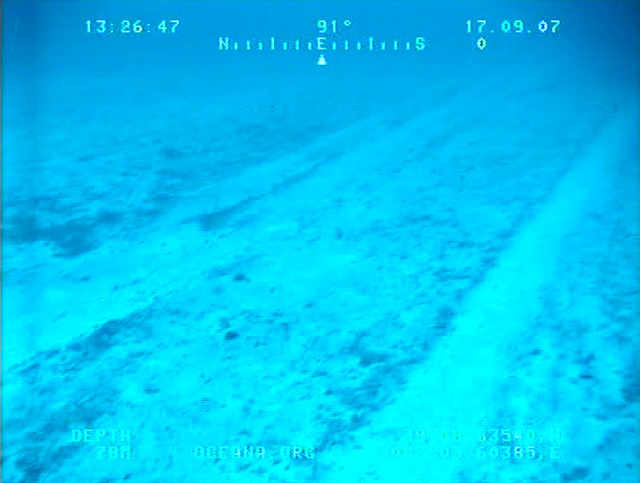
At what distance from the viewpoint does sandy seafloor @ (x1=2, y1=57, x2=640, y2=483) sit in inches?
45.7

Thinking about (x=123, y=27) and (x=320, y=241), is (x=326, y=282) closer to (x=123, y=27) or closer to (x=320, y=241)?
(x=320, y=241)

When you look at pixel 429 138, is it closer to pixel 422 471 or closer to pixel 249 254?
pixel 249 254

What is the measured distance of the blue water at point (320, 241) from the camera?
116cm

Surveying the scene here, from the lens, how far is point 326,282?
3.95ft

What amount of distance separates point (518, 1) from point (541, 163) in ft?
0.96

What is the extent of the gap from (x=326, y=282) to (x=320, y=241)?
0.07 meters

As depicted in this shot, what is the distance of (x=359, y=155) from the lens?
123cm

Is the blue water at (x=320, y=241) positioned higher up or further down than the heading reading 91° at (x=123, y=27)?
further down

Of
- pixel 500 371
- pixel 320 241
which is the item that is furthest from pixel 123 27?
pixel 500 371

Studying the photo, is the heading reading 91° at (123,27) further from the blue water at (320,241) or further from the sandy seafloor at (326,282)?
the sandy seafloor at (326,282)

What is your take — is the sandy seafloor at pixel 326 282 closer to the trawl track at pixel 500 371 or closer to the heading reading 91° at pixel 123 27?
the trawl track at pixel 500 371

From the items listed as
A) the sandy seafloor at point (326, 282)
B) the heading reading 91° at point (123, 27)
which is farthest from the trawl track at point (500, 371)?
the heading reading 91° at point (123, 27)

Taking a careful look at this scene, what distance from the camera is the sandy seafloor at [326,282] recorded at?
1160 mm

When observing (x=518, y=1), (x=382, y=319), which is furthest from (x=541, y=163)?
(x=382, y=319)
